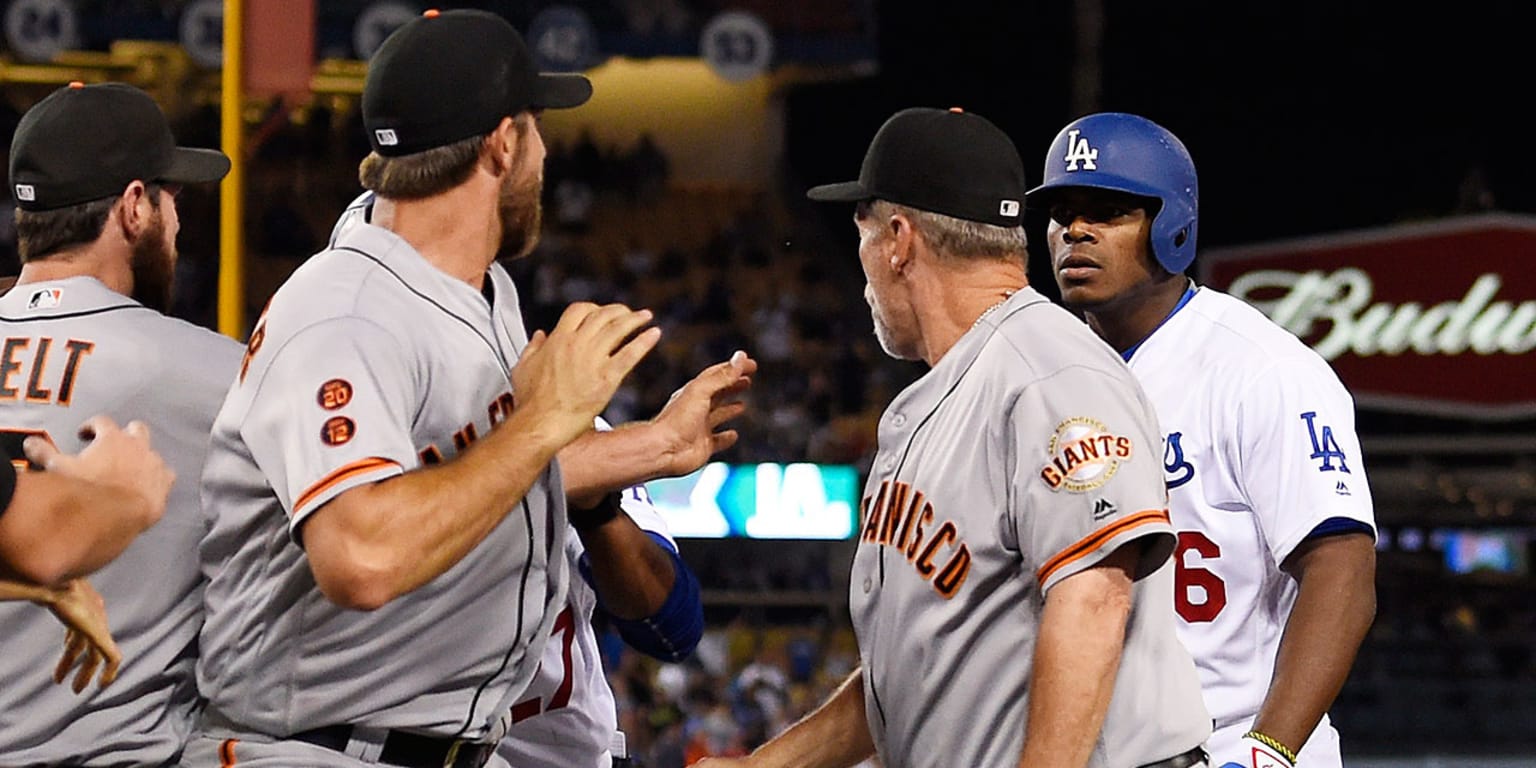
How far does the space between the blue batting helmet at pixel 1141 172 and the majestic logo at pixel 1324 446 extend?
19.8 inches

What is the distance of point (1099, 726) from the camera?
296 centimetres

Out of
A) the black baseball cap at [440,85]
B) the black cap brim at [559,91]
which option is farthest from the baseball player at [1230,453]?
the black baseball cap at [440,85]

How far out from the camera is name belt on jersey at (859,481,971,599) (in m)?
3.11

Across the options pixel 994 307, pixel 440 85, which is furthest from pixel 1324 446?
pixel 440 85

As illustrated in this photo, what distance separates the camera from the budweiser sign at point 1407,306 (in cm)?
1980

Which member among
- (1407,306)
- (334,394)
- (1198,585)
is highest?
(334,394)

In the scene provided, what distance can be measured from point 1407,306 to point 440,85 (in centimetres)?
1853

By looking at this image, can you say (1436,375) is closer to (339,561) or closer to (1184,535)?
(1184,535)

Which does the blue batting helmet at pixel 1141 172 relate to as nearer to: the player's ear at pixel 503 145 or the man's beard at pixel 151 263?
the player's ear at pixel 503 145

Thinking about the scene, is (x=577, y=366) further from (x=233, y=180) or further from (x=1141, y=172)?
(x=233, y=180)

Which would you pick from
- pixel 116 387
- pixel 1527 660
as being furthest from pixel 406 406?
pixel 1527 660

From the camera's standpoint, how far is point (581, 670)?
157 inches

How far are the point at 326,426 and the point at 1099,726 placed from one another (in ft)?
4.04

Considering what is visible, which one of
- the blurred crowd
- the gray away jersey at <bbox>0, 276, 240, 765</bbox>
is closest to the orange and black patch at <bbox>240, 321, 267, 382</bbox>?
the gray away jersey at <bbox>0, 276, 240, 765</bbox>
